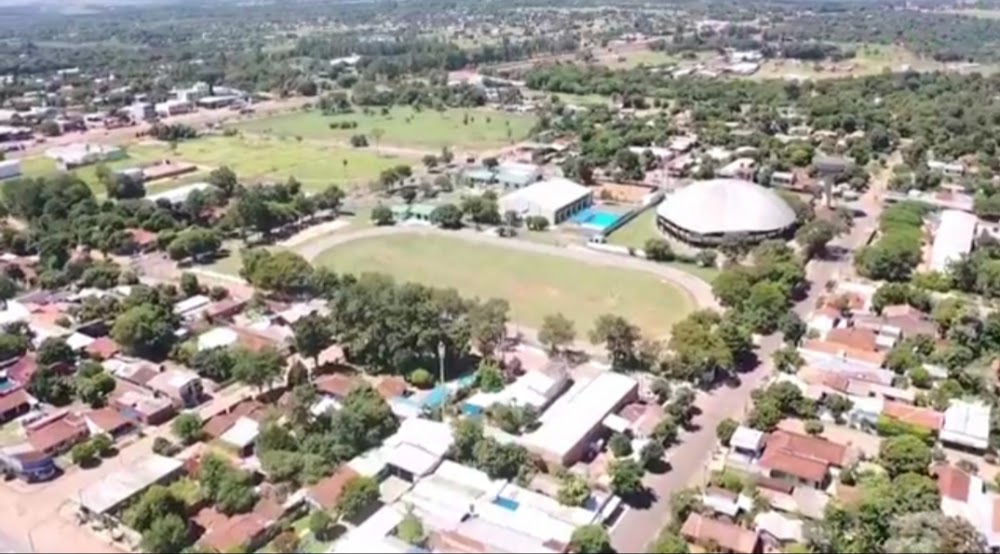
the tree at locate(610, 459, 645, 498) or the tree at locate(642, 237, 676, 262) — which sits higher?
the tree at locate(610, 459, 645, 498)

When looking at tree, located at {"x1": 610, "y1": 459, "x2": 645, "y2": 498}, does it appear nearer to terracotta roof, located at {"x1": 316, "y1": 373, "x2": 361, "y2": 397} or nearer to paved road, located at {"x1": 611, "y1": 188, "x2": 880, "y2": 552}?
paved road, located at {"x1": 611, "y1": 188, "x2": 880, "y2": 552}

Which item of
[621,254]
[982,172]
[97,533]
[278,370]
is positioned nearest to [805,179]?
[982,172]

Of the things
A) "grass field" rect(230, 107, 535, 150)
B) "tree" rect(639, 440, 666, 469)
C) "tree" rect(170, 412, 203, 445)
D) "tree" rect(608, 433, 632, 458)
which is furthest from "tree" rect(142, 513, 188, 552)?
"grass field" rect(230, 107, 535, 150)

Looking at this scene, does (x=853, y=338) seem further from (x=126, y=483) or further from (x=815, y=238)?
(x=126, y=483)

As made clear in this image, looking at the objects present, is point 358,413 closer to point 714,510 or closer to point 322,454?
point 322,454

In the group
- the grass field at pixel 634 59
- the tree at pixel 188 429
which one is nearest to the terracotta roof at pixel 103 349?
the tree at pixel 188 429
